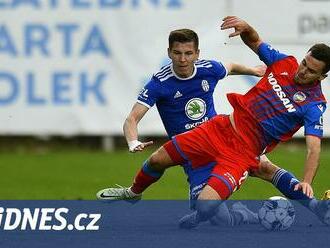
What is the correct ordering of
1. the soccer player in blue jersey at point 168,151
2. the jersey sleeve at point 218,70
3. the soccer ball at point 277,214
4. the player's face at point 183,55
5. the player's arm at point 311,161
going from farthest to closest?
the jersey sleeve at point 218,70, the player's face at point 183,55, the soccer player in blue jersey at point 168,151, the soccer ball at point 277,214, the player's arm at point 311,161

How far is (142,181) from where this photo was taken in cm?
1086

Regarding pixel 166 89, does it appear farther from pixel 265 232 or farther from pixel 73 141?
pixel 73 141

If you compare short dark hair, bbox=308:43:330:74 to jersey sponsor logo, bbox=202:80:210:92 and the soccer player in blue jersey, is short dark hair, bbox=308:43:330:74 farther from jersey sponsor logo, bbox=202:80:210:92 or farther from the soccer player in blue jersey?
jersey sponsor logo, bbox=202:80:210:92

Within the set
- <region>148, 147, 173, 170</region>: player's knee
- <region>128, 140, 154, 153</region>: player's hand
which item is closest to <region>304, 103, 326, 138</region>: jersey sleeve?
<region>148, 147, 173, 170</region>: player's knee

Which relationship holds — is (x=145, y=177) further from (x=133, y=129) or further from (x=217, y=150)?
(x=217, y=150)

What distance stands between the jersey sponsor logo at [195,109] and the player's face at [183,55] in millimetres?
350

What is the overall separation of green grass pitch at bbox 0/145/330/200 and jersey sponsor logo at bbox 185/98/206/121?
2.31 m

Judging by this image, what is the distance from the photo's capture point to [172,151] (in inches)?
413

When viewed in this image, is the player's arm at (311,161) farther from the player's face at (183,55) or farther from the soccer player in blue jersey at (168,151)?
the player's face at (183,55)

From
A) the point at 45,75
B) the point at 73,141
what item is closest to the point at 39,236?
the point at 45,75

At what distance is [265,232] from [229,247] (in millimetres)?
1253

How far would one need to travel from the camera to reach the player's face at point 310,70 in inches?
397

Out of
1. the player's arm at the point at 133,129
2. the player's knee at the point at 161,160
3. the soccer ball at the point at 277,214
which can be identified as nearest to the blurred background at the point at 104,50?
the player's arm at the point at 133,129

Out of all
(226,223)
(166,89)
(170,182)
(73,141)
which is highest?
(166,89)
